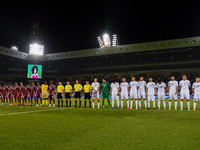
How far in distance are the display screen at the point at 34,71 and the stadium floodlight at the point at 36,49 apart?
23.1 feet

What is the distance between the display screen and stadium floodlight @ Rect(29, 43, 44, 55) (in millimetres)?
7050

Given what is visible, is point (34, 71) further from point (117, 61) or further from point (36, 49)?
point (117, 61)

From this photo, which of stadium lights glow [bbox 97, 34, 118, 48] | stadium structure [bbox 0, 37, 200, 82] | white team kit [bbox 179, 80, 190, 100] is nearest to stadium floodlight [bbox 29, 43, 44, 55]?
stadium structure [bbox 0, 37, 200, 82]

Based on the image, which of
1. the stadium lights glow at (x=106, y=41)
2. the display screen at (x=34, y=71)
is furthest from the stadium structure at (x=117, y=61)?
the display screen at (x=34, y=71)

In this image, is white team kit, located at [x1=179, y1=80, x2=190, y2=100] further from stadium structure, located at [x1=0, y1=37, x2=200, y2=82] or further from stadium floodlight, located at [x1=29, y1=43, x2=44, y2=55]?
stadium floodlight, located at [x1=29, y1=43, x2=44, y2=55]

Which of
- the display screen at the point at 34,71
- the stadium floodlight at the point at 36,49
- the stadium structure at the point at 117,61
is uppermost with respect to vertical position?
the stadium floodlight at the point at 36,49

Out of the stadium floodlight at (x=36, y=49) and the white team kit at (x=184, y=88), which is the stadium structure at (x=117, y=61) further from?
the white team kit at (x=184, y=88)

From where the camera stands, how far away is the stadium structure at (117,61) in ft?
95.6

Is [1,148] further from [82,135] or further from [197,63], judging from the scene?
[197,63]

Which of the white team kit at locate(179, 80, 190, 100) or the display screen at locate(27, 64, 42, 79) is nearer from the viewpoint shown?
the white team kit at locate(179, 80, 190, 100)

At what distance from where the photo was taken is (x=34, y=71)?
3061cm

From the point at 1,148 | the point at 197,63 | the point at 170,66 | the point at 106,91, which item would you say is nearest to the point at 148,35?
the point at 170,66

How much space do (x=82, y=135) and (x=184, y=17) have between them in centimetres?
2885

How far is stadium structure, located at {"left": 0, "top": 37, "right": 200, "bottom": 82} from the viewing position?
95.6 feet
